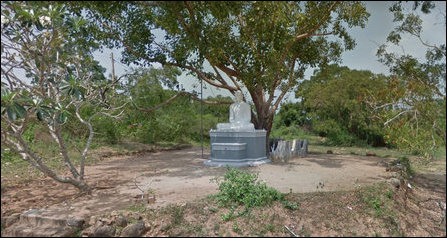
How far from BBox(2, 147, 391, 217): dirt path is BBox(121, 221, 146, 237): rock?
0.87 meters

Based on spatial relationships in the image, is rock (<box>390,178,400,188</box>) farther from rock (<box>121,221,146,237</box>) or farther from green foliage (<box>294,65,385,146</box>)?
green foliage (<box>294,65,385,146</box>)

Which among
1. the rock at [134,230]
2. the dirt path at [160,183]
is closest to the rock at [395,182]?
the dirt path at [160,183]

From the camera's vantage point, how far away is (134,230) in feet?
13.3

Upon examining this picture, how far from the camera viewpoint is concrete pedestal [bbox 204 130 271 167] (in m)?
9.03

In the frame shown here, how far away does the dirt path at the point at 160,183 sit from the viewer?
5.18 metres

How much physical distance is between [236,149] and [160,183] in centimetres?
291

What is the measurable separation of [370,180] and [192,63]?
5874mm

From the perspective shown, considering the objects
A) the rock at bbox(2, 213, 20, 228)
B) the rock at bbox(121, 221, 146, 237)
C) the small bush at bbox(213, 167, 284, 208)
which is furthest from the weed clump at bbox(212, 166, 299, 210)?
the rock at bbox(2, 213, 20, 228)

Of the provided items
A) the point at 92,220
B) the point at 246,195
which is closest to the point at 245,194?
the point at 246,195

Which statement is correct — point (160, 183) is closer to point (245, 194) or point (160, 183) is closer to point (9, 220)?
point (245, 194)

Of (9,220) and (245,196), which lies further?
(245,196)

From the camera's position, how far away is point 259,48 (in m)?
7.82

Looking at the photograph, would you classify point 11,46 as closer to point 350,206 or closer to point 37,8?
point 37,8

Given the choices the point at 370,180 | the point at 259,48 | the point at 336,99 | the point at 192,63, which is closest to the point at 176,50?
the point at 192,63
